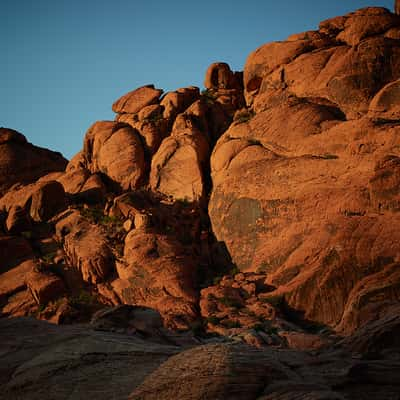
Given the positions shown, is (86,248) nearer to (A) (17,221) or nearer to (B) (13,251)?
(B) (13,251)

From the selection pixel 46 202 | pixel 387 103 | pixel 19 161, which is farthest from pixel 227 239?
pixel 19 161

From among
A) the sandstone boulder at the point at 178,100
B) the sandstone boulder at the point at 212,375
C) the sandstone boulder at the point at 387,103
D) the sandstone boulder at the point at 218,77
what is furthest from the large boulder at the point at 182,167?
the sandstone boulder at the point at 212,375

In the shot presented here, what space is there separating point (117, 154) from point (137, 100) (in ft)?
26.4

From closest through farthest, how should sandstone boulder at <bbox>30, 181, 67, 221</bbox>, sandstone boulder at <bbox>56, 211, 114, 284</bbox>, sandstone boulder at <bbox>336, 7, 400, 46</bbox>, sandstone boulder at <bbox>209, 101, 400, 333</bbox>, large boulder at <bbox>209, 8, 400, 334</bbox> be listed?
large boulder at <bbox>209, 8, 400, 334</bbox> → sandstone boulder at <bbox>209, 101, 400, 333</bbox> → sandstone boulder at <bbox>56, 211, 114, 284</bbox> → sandstone boulder at <bbox>336, 7, 400, 46</bbox> → sandstone boulder at <bbox>30, 181, 67, 221</bbox>

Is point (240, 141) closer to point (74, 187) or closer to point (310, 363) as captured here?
point (74, 187)

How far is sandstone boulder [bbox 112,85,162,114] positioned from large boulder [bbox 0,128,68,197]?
355 inches

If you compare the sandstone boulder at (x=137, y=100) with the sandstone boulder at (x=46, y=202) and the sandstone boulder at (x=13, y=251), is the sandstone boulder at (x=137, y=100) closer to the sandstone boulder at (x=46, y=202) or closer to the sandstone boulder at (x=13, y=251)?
the sandstone boulder at (x=46, y=202)

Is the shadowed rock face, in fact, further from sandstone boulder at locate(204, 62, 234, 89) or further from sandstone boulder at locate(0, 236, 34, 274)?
sandstone boulder at locate(204, 62, 234, 89)

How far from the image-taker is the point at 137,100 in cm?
4056

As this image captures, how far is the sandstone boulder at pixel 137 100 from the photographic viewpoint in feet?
130

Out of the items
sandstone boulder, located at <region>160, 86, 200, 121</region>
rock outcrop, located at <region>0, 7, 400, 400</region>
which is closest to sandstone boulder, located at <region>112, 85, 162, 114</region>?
rock outcrop, located at <region>0, 7, 400, 400</region>

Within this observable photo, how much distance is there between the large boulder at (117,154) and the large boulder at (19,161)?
19.0 feet

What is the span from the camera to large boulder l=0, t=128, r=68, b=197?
3797 cm

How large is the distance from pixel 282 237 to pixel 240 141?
29.0 ft
